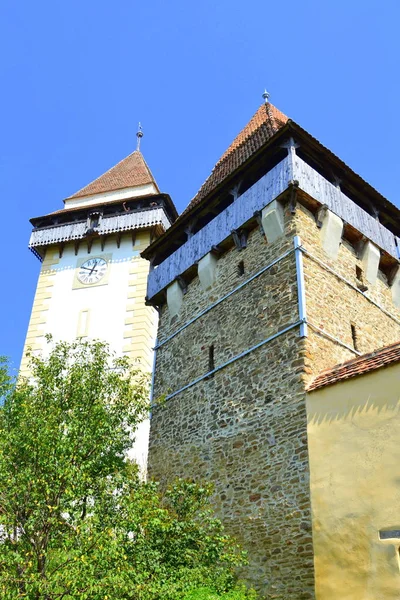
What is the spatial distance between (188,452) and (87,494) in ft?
11.1

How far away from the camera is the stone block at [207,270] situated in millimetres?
11625

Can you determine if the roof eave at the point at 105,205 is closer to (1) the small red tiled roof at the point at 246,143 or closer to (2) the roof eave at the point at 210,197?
(1) the small red tiled roof at the point at 246,143

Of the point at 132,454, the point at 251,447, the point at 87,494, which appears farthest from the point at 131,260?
the point at 87,494

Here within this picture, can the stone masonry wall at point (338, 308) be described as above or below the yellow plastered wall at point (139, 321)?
below

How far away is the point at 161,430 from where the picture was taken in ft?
37.2

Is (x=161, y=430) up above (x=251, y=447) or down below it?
above

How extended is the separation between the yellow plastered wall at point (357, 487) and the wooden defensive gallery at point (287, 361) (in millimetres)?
16

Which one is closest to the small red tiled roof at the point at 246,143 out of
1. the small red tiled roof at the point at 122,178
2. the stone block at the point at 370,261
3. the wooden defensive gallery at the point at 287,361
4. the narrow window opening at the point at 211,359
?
the wooden defensive gallery at the point at 287,361

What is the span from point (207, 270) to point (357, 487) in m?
5.76

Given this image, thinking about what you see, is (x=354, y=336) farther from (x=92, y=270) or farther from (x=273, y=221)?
(x=92, y=270)

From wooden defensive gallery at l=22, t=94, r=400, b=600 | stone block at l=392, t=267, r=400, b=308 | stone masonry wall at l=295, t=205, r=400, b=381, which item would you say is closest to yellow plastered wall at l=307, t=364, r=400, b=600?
wooden defensive gallery at l=22, t=94, r=400, b=600

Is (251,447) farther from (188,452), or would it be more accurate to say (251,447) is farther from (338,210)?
(338,210)

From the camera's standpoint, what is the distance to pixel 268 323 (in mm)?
9586

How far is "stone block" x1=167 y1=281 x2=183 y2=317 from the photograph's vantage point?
1252cm
